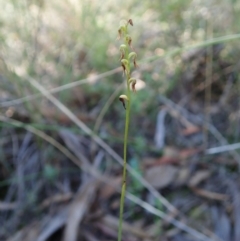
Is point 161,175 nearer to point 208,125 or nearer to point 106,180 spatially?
point 106,180

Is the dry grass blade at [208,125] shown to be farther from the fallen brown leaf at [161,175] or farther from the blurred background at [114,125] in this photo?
the fallen brown leaf at [161,175]

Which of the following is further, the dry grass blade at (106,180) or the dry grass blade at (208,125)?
the dry grass blade at (208,125)

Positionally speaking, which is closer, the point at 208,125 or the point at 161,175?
the point at 161,175

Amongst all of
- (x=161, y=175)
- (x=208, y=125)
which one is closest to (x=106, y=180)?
(x=161, y=175)

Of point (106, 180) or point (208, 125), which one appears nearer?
point (106, 180)

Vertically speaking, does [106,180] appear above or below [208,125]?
below

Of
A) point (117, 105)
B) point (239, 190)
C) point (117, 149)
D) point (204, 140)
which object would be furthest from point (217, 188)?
point (117, 105)

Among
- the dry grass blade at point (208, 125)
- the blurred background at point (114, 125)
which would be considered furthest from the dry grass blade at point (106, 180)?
the dry grass blade at point (208, 125)

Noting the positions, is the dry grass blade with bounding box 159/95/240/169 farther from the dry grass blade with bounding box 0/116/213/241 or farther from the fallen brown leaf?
the dry grass blade with bounding box 0/116/213/241

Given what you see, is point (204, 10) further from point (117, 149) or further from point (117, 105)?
point (117, 149)

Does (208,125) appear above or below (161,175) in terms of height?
above
